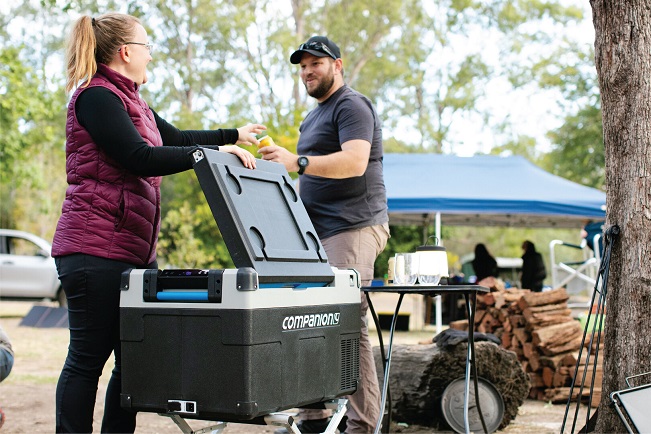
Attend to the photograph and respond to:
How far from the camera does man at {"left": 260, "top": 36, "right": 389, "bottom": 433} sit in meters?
3.74

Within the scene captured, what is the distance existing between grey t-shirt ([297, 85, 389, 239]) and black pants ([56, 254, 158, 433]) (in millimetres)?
1328

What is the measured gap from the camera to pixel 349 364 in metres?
3.09

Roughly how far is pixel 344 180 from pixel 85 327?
1.56 metres

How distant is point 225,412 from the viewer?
8.13 feet

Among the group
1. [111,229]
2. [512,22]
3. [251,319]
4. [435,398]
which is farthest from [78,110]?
[512,22]

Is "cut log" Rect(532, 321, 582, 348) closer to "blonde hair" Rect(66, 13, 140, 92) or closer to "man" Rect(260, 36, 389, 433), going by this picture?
"man" Rect(260, 36, 389, 433)

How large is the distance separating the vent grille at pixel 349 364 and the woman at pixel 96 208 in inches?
33.3

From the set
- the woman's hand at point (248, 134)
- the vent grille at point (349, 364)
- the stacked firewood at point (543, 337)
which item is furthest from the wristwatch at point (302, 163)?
the stacked firewood at point (543, 337)

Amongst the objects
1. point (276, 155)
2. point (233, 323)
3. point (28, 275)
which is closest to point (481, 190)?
point (276, 155)

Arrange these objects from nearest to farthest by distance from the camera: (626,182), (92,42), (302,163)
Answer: (92,42) → (302,163) → (626,182)

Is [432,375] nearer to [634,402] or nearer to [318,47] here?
[634,402]

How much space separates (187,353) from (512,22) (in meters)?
29.6

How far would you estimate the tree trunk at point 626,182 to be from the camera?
3508mm

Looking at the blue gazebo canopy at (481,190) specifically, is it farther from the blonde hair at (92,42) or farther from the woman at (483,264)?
the blonde hair at (92,42)
